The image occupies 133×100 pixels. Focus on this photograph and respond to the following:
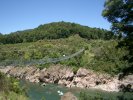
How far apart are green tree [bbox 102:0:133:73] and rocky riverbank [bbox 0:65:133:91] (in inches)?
1343

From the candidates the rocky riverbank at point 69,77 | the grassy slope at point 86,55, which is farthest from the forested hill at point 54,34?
the rocky riverbank at point 69,77

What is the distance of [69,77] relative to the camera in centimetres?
5366

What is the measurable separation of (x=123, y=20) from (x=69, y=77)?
4000 cm

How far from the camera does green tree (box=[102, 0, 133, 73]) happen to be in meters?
13.8

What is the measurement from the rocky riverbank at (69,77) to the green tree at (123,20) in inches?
1343

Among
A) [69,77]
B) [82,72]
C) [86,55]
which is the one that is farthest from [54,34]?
[82,72]

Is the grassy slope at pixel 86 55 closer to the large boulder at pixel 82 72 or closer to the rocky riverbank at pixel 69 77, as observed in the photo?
the large boulder at pixel 82 72

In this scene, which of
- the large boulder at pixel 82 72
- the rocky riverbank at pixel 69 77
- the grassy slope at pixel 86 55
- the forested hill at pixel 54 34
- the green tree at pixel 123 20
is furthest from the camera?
the forested hill at pixel 54 34

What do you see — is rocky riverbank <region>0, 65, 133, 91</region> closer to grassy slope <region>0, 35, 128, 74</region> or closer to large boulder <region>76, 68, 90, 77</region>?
large boulder <region>76, 68, 90, 77</region>

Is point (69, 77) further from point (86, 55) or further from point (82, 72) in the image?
point (86, 55)

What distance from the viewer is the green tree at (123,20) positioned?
1377 centimetres

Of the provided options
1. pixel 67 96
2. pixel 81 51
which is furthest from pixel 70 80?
pixel 67 96

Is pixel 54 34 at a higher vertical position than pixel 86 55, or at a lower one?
higher

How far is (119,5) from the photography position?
46.7 ft
